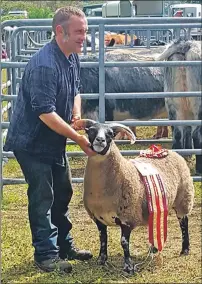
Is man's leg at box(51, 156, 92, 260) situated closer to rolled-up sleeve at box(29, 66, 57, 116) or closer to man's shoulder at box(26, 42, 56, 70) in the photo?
rolled-up sleeve at box(29, 66, 57, 116)

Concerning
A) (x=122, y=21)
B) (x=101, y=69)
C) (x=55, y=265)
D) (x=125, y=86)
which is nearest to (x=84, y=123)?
(x=55, y=265)

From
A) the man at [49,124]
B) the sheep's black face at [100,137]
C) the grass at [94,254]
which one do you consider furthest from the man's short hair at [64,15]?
the grass at [94,254]

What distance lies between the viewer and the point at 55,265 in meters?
5.31

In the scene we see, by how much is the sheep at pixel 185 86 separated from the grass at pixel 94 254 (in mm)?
1546

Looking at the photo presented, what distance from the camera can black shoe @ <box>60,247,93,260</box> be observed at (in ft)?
18.6

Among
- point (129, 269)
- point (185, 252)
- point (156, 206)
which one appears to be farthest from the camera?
point (185, 252)

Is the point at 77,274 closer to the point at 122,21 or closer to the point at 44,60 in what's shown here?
the point at 44,60

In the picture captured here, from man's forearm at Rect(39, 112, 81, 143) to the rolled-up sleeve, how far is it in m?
0.04

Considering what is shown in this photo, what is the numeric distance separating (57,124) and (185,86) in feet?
13.9

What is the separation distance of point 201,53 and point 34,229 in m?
3.86

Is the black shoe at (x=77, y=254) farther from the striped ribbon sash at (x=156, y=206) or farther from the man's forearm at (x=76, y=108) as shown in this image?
the man's forearm at (x=76, y=108)

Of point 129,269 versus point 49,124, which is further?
point 129,269

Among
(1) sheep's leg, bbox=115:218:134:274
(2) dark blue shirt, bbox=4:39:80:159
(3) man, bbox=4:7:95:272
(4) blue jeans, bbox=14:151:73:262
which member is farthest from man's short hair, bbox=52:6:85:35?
(1) sheep's leg, bbox=115:218:134:274

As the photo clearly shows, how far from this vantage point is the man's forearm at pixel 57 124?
4.96 m
